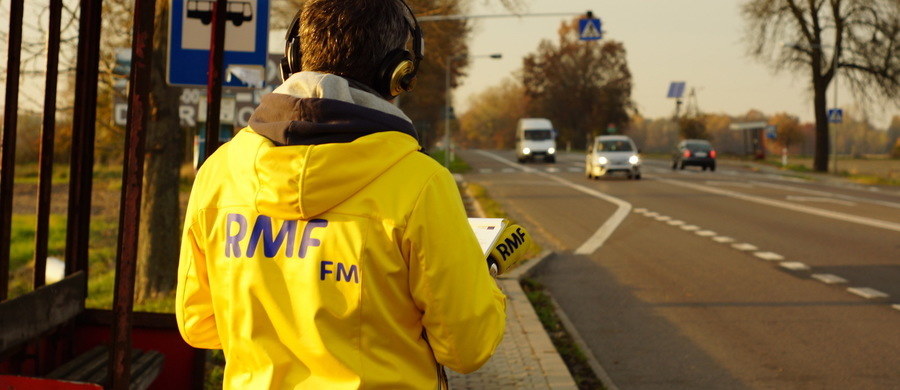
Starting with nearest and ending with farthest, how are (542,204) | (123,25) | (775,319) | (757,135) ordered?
1. (775,319)
2. (123,25)
3. (542,204)
4. (757,135)

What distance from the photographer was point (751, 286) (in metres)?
10.4

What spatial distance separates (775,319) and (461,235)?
7112 mm

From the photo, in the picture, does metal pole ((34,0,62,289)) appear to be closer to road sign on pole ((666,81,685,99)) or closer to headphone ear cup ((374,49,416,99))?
headphone ear cup ((374,49,416,99))

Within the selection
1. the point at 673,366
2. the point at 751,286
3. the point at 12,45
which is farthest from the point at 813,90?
the point at 12,45

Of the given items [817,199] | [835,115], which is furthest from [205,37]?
[835,115]

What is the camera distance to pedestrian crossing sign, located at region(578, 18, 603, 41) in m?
35.3

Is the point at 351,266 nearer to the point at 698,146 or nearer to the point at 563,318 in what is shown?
the point at 563,318

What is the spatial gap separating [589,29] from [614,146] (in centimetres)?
391

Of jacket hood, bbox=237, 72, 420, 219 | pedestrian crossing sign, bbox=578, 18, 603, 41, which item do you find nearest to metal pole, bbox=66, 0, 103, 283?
jacket hood, bbox=237, 72, 420, 219

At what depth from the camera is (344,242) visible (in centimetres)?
206

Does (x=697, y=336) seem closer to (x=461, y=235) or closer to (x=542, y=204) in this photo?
(x=461, y=235)

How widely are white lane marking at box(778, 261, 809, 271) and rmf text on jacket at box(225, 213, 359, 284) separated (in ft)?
33.5

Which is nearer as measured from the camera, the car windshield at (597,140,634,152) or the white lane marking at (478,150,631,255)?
the white lane marking at (478,150,631,255)

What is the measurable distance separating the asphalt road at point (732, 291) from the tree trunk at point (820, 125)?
2638 cm
